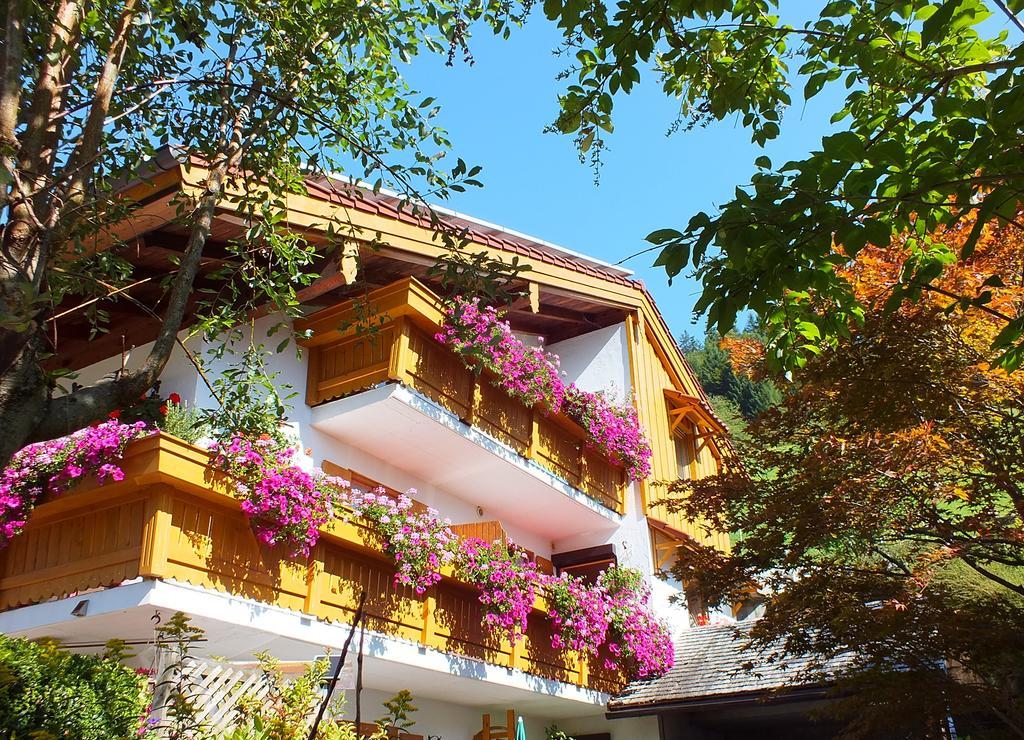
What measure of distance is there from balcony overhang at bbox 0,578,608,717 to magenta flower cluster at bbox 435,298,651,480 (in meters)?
3.60

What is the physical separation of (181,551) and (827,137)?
688 cm

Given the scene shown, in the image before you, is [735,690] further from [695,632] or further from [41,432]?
[41,432]

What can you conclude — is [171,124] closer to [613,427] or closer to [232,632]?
[232,632]

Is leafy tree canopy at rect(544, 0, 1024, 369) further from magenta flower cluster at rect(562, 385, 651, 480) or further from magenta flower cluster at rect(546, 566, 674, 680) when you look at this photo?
magenta flower cluster at rect(562, 385, 651, 480)

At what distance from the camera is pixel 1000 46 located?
17.2 feet

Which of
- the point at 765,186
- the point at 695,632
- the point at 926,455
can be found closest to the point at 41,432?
the point at 765,186

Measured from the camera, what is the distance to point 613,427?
627 inches

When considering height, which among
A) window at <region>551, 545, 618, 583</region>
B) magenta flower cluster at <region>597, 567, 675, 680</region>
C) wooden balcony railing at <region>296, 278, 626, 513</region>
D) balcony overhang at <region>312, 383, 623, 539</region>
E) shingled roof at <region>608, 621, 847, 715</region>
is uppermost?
wooden balcony railing at <region>296, 278, 626, 513</region>

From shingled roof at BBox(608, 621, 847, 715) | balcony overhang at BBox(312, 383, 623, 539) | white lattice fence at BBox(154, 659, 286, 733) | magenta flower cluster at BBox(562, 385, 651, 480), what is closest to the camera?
white lattice fence at BBox(154, 659, 286, 733)

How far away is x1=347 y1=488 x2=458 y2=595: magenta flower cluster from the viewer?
9.98 metres

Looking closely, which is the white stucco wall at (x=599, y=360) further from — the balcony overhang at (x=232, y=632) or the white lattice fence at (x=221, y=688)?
the white lattice fence at (x=221, y=688)

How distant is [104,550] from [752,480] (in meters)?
6.98

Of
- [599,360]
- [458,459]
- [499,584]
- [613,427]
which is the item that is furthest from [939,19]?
[599,360]

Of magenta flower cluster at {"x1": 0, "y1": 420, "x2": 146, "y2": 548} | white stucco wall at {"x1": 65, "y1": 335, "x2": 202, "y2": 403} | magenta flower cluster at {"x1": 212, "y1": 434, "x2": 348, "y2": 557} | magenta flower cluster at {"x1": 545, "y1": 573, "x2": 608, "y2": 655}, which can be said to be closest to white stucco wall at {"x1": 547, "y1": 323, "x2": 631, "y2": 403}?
magenta flower cluster at {"x1": 545, "y1": 573, "x2": 608, "y2": 655}
